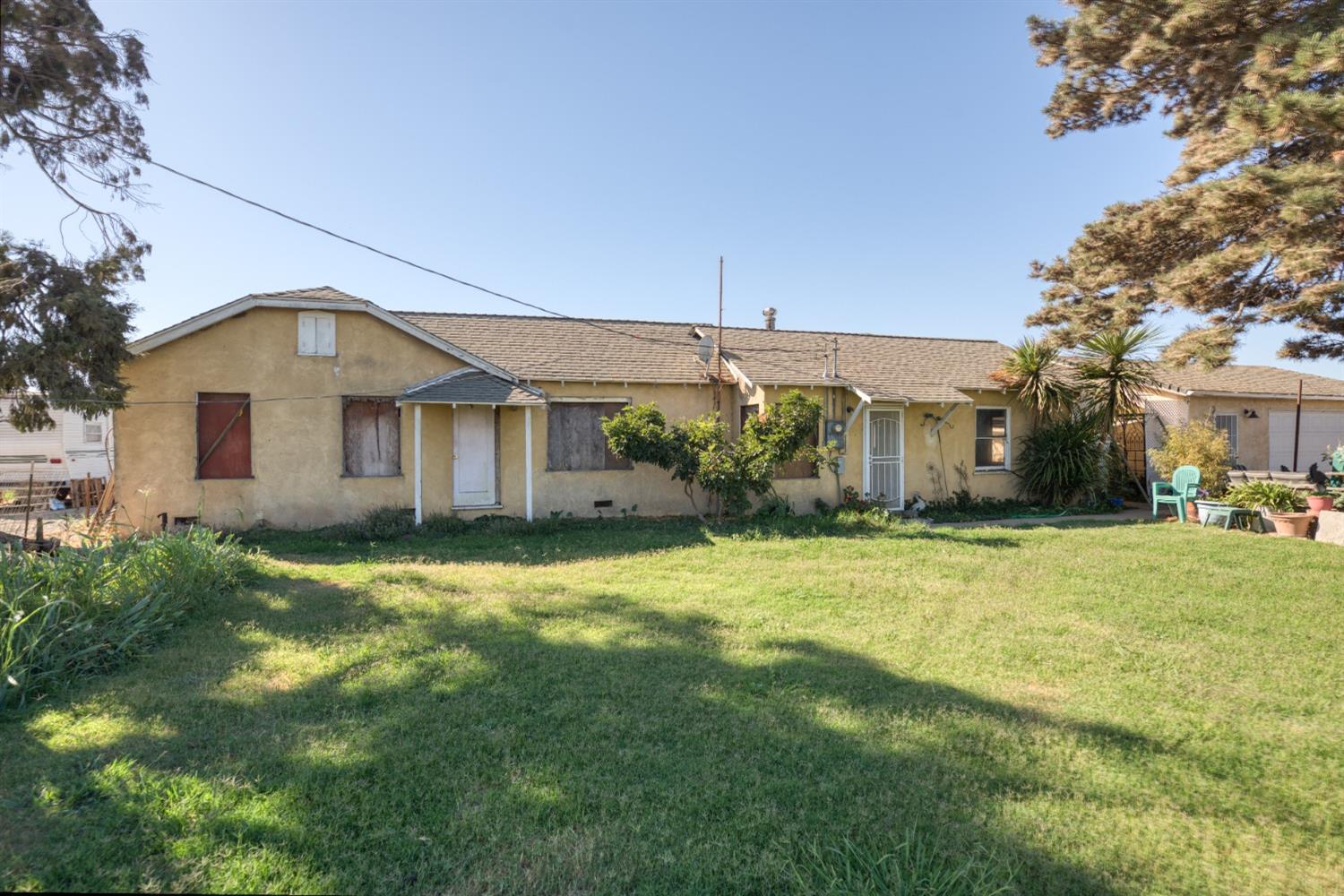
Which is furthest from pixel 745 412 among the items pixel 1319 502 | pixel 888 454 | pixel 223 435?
pixel 1319 502

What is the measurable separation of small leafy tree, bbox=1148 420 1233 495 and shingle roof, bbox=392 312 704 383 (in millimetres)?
10490

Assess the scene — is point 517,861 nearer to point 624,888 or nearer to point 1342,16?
point 624,888

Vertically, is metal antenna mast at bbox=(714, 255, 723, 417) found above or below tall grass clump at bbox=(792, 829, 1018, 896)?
above

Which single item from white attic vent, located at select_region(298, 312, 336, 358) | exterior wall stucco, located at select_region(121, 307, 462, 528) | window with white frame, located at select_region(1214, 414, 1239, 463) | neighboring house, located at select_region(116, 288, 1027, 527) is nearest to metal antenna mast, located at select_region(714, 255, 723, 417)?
neighboring house, located at select_region(116, 288, 1027, 527)

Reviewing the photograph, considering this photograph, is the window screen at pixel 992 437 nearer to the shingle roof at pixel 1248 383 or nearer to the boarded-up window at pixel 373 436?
the shingle roof at pixel 1248 383

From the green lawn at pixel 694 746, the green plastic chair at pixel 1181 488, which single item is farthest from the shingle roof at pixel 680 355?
the green lawn at pixel 694 746

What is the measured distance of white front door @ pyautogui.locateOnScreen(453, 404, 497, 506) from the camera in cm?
1308

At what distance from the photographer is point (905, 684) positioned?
5109 mm

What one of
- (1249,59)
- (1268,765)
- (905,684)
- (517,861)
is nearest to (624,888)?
(517,861)

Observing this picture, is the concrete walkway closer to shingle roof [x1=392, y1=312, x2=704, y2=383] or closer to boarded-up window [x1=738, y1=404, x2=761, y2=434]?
boarded-up window [x1=738, y1=404, x2=761, y2=434]

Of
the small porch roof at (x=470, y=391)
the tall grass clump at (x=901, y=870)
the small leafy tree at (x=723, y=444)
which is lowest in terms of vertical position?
the tall grass clump at (x=901, y=870)

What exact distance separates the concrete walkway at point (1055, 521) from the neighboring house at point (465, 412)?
173 cm

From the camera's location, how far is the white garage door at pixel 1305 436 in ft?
63.5

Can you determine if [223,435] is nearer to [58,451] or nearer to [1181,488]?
[58,451]
